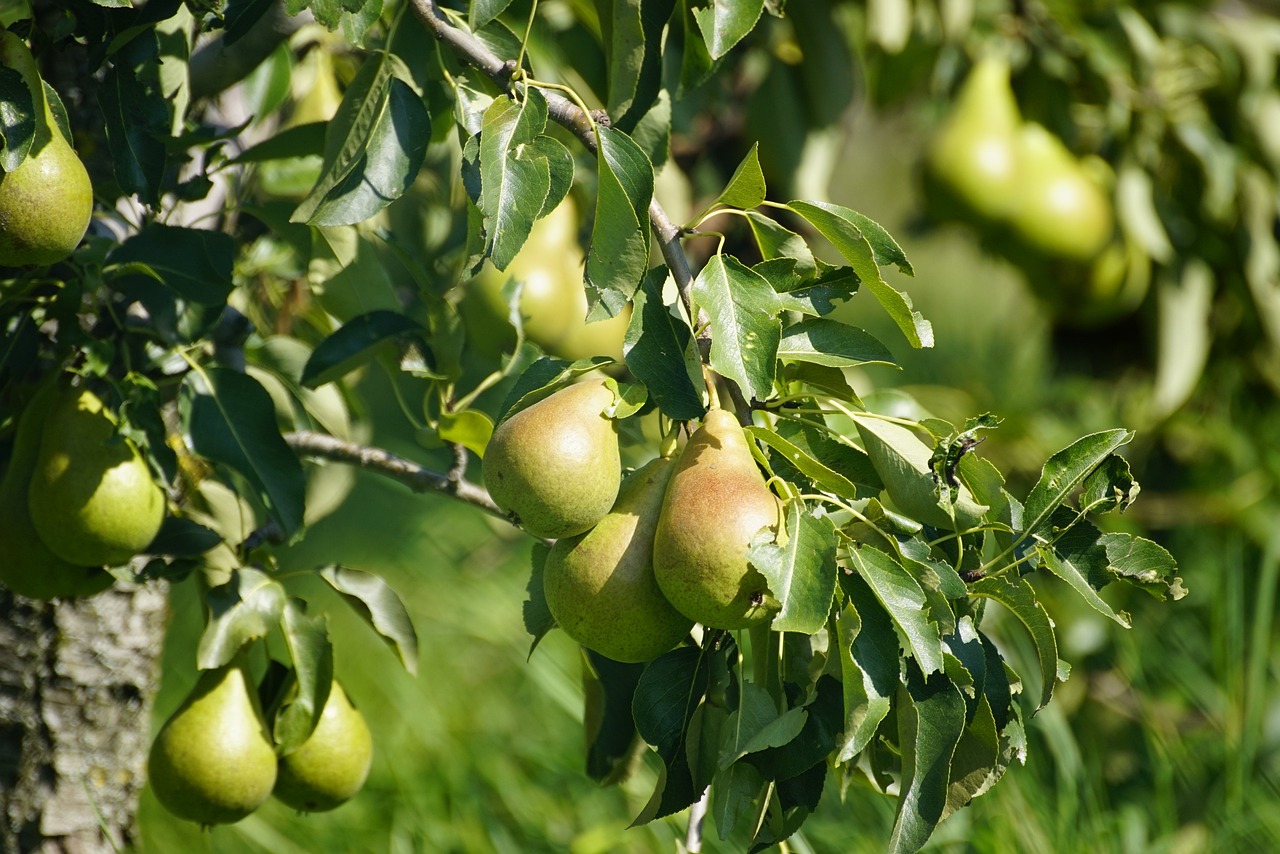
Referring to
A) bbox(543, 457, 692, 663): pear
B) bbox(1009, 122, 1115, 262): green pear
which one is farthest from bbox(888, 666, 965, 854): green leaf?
bbox(1009, 122, 1115, 262): green pear

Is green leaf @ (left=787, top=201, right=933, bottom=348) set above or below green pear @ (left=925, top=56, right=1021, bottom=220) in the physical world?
above

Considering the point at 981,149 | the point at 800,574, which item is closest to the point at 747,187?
the point at 800,574

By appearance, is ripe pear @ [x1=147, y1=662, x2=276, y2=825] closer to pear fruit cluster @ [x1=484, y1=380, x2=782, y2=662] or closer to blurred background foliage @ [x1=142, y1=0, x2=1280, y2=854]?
pear fruit cluster @ [x1=484, y1=380, x2=782, y2=662]

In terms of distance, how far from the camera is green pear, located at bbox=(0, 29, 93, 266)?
496 mm

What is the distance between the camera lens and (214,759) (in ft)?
2.04

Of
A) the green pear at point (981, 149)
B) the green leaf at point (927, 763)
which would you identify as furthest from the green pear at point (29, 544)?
the green pear at point (981, 149)

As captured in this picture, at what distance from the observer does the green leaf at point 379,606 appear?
2.25 feet

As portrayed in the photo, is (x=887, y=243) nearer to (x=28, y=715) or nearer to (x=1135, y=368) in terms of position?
(x=28, y=715)

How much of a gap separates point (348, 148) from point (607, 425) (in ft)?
0.66

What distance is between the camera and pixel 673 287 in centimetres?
52

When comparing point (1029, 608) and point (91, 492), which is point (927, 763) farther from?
point (91, 492)

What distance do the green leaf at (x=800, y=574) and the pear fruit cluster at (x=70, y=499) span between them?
347 millimetres

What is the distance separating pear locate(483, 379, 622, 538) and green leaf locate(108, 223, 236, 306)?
23 cm

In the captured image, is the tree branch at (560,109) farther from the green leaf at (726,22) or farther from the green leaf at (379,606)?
the green leaf at (379,606)
